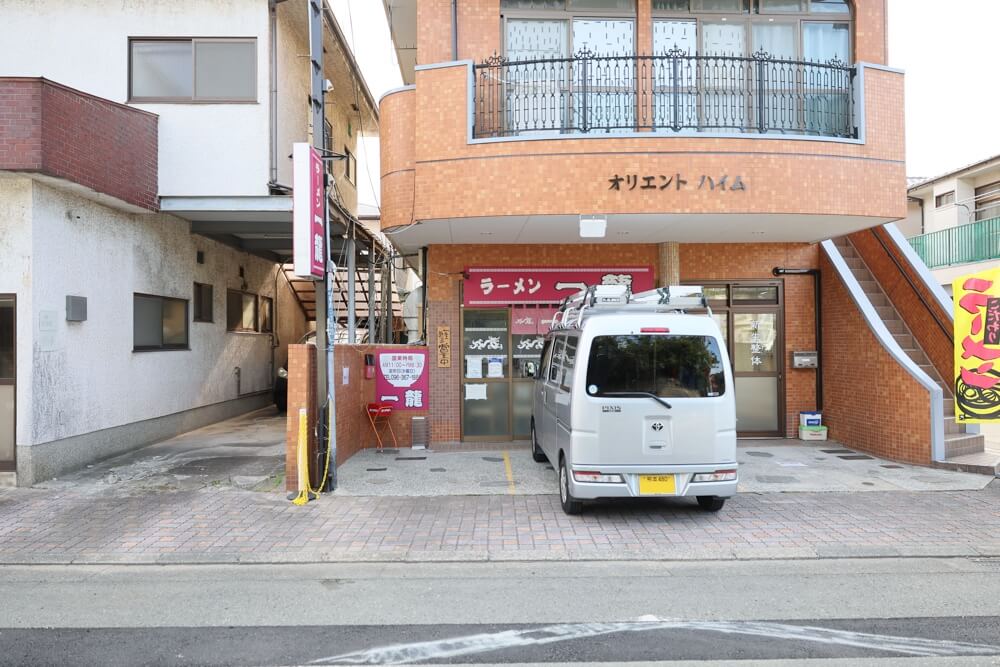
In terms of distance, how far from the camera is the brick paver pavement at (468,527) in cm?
581

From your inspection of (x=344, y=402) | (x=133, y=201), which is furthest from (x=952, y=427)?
(x=133, y=201)

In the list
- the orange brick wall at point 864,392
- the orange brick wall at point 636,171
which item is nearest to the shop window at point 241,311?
the orange brick wall at point 636,171

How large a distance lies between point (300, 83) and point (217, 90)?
81.1 inches

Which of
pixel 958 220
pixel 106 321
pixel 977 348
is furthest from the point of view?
pixel 958 220

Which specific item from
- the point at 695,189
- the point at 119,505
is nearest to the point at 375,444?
the point at 119,505

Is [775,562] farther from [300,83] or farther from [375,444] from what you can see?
[300,83]

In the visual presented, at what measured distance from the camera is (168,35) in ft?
34.1

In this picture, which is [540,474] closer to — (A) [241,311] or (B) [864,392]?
(B) [864,392]

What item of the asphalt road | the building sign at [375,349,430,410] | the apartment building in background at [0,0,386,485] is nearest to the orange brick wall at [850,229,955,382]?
the asphalt road

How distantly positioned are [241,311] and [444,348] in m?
6.37

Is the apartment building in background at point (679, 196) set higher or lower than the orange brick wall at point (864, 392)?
higher

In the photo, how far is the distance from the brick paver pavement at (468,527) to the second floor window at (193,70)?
6.54m

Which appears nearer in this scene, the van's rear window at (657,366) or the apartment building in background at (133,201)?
the van's rear window at (657,366)

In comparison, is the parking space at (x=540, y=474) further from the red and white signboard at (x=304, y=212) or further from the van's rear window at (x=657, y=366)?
the red and white signboard at (x=304, y=212)
